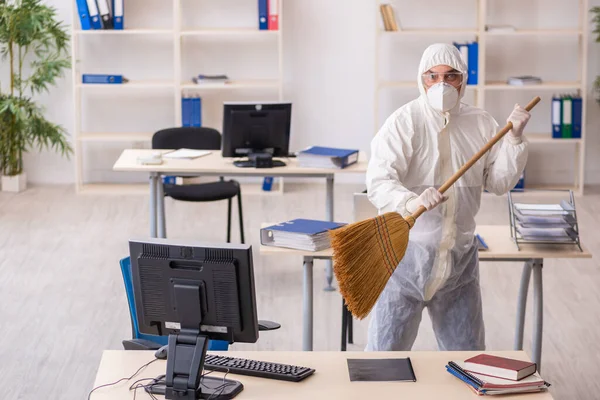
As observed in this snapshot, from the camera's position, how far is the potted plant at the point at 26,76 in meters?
7.22

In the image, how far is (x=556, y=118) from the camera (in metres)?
7.57

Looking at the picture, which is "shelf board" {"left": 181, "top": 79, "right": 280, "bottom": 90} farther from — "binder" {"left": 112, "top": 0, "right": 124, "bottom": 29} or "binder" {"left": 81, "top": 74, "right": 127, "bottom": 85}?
"binder" {"left": 112, "top": 0, "right": 124, "bottom": 29}

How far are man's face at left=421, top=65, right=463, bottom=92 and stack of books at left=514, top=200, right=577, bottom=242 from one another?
867mm

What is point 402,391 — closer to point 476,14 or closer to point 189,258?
point 189,258

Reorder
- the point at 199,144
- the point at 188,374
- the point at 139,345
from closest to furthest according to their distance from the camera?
the point at 188,374, the point at 139,345, the point at 199,144

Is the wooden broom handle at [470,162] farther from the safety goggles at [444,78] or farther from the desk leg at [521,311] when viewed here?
the desk leg at [521,311]

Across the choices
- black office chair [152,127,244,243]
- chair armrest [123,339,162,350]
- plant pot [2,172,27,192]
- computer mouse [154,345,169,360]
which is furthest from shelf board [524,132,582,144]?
computer mouse [154,345,169,360]

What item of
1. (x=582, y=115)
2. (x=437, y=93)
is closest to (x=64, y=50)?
(x=582, y=115)

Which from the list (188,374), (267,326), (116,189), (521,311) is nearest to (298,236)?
(267,326)

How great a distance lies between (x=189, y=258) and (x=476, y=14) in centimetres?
568

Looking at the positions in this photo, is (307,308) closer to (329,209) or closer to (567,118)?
(329,209)

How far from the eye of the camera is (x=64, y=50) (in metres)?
7.77

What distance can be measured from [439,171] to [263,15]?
451 centimetres

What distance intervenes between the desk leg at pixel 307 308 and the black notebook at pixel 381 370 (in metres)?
1.01
